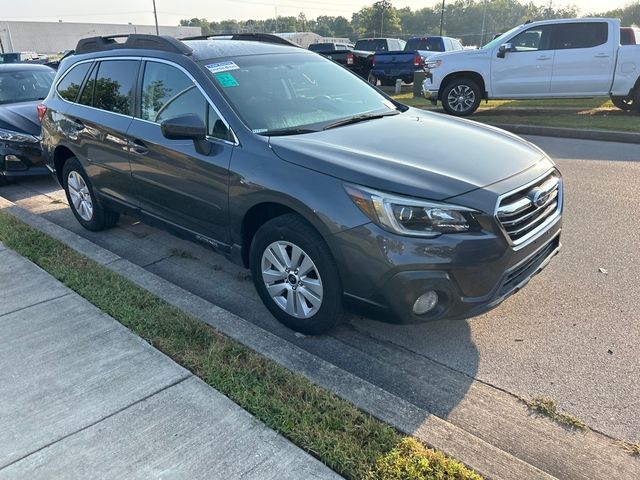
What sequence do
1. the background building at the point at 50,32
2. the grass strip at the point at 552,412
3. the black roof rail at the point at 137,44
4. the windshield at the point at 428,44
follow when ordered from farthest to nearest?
the background building at the point at 50,32 → the windshield at the point at 428,44 → the black roof rail at the point at 137,44 → the grass strip at the point at 552,412

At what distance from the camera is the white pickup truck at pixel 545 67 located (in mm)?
10344

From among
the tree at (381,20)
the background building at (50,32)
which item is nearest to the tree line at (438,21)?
the tree at (381,20)

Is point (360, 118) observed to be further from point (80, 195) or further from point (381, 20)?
point (381, 20)

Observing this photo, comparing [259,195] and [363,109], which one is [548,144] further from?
[259,195]

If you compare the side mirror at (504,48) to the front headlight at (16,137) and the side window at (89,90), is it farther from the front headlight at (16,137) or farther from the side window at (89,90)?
the front headlight at (16,137)

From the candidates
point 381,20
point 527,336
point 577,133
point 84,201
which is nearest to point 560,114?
point 577,133

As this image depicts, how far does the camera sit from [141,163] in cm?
418

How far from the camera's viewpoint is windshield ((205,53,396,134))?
11.7ft

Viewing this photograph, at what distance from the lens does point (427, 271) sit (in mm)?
2711

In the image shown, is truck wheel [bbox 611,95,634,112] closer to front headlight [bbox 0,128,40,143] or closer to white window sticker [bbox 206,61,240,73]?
white window sticker [bbox 206,61,240,73]

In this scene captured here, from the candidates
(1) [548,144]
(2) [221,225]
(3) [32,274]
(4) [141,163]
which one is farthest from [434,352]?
(1) [548,144]

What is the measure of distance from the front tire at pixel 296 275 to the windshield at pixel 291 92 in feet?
2.41

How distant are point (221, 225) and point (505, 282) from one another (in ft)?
6.25

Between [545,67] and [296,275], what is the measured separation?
31.9 ft
